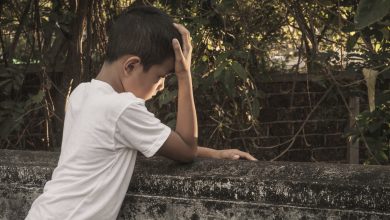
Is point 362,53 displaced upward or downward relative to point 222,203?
upward

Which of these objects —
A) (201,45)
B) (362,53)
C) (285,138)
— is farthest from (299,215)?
(285,138)

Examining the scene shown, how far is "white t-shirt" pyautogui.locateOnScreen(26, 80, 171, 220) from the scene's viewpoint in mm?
2154

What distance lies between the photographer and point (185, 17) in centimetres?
414

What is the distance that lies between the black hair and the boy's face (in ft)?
0.05

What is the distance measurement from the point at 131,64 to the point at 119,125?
0.23m

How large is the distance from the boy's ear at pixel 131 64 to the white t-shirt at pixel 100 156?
→ 0.10 meters

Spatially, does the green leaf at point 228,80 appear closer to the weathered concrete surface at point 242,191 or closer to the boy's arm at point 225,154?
the boy's arm at point 225,154

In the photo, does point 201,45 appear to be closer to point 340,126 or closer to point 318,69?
point 318,69

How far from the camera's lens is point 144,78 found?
2314 millimetres

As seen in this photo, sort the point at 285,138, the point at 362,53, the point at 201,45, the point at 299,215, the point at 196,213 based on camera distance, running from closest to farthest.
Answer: the point at 299,215 < the point at 196,213 < the point at 362,53 < the point at 201,45 < the point at 285,138

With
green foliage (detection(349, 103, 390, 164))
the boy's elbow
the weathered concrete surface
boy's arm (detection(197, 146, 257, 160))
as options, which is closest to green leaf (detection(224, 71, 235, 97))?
green foliage (detection(349, 103, 390, 164))

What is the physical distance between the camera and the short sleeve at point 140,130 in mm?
2152

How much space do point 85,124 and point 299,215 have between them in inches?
27.6

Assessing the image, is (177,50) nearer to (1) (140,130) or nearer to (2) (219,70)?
(1) (140,130)
